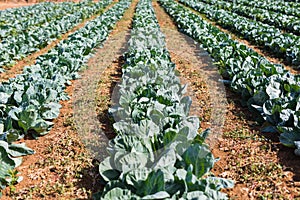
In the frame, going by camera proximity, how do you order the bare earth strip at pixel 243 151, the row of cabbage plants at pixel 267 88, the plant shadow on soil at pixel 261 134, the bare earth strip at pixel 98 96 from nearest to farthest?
1. the bare earth strip at pixel 243 151
2. the plant shadow on soil at pixel 261 134
3. the row of cabbage plants at pixel 267 88
4. the bare earth strip at pixel 98 96

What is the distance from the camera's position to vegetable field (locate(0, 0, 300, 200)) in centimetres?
364

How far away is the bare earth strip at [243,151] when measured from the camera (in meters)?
4.16

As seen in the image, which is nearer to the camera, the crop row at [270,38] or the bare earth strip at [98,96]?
the bare earth strip at [98,96]

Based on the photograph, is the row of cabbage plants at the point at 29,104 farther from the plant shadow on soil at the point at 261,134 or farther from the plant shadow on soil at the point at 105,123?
the plant shadow on soil at the point at 261,134

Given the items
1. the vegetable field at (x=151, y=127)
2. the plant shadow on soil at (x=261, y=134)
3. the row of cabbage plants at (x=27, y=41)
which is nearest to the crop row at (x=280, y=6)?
the vegetable field at (x=151, y=127)

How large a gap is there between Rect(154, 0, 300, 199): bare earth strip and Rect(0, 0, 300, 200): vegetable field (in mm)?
17

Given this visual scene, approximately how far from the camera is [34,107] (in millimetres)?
5516

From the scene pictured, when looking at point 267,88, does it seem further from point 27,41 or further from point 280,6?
point 280,6

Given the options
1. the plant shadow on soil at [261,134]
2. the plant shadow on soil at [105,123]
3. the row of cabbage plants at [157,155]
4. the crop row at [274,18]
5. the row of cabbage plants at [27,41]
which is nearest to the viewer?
the row of cabbage plants at [157,155]

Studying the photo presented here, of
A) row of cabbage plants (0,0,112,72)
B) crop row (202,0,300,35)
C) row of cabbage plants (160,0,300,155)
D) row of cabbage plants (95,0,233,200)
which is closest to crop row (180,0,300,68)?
crop row (202,0,300,35)

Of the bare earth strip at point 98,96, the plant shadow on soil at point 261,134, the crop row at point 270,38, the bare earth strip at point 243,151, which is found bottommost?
the bare earth strip at point 98,96

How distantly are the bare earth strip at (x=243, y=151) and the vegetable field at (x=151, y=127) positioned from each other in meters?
0.02

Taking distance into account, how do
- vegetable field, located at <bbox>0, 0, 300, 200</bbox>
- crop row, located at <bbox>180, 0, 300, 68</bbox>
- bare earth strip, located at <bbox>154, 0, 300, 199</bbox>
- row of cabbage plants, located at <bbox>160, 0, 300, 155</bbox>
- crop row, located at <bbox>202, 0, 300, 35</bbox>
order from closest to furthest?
vegetable field, located at <bbox>0, 0, 300, 200</bbox> → bare earth strip, located at <bbox>154, 0, 300, 199</bbox> → row of cabbage plants, located at <bbox>160, 0, 300, 155</bbox> → crop row, located at <bbox>180, 0, 300, 68</bbox> → crop row, located at <bbox>202, 0, 300, 35</bbox>

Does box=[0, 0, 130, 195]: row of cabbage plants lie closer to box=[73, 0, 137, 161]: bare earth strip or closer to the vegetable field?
the vegetable field
